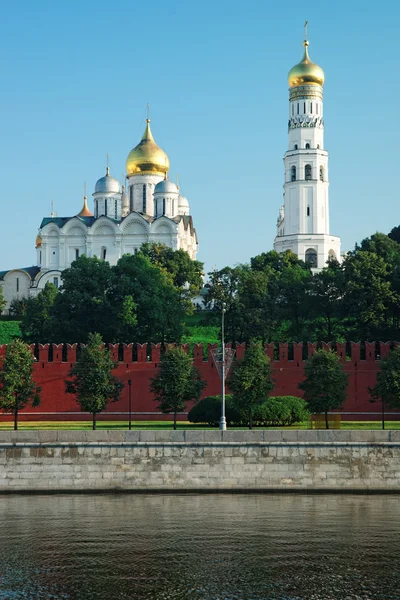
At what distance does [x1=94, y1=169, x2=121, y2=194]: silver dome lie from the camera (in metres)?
78.1

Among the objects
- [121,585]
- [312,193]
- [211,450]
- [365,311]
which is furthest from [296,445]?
[312,193]

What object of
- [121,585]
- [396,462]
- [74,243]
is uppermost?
[74,243]

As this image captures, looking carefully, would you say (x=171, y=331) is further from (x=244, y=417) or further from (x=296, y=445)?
(x=296, y=445)

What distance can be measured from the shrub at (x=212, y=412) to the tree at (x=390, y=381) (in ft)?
14.9

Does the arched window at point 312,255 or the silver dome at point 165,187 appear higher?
the silver dome at point 165,187

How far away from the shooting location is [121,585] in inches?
734

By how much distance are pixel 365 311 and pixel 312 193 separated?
32955mm

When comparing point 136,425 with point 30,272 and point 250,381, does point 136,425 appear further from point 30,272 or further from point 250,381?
point 30,272

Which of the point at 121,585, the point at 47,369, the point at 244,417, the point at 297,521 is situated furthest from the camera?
the point at 47,369

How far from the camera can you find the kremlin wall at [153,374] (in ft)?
125

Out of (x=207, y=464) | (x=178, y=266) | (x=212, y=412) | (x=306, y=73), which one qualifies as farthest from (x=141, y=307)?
(x=306, y=73)

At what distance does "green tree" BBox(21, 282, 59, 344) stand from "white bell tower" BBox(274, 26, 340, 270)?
20.7m

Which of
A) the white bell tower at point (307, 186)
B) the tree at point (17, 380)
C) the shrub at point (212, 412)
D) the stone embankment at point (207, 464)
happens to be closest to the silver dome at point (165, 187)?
the white bell tower at point (307, 186)

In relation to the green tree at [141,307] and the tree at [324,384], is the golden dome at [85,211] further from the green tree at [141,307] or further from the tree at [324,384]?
the tree at [324,384]
